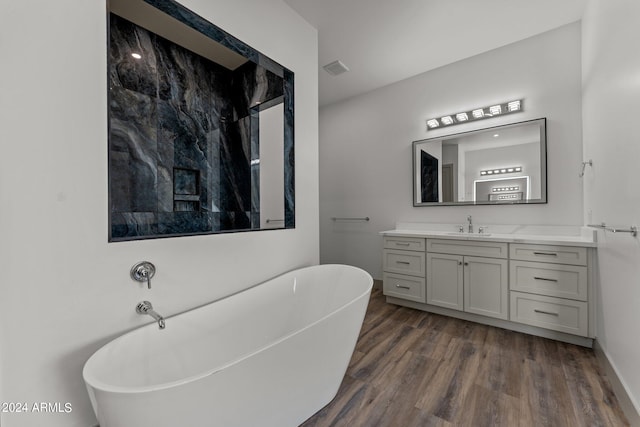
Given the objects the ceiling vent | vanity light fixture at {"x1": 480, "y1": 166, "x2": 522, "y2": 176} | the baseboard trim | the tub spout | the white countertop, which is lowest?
the baseboard trim

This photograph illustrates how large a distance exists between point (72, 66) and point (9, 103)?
0.27m

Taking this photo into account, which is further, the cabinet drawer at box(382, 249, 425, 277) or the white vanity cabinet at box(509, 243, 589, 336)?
the cabinet drawer at box(382, 249, 425, 277)

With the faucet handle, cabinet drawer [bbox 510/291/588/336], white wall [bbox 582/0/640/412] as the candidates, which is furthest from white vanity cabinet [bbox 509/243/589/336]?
the faucet handle

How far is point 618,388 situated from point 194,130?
3.39m

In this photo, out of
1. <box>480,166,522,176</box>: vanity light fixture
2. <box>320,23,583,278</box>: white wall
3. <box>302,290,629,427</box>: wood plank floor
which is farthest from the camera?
<box>480,166,522,176</box>: vanity light fixture

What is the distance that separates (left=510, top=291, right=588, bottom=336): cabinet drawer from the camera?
74.5 inches

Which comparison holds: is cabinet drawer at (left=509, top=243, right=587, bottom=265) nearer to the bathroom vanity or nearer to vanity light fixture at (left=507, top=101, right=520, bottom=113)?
Answer: the bathroom vanity

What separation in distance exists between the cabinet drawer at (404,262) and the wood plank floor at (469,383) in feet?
2.11

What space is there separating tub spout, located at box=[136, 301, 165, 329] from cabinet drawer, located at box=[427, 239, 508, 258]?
2.33 m

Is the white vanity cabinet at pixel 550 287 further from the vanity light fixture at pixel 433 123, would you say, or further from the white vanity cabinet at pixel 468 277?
the vanity light fixture at pixel 433 123

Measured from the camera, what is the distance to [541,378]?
1567mm

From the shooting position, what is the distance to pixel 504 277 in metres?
2.18

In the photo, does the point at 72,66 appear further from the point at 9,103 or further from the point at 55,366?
the point at 55,366

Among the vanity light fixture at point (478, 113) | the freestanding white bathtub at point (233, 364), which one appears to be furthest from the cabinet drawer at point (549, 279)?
the vanity light fixture at point (478, 113)
